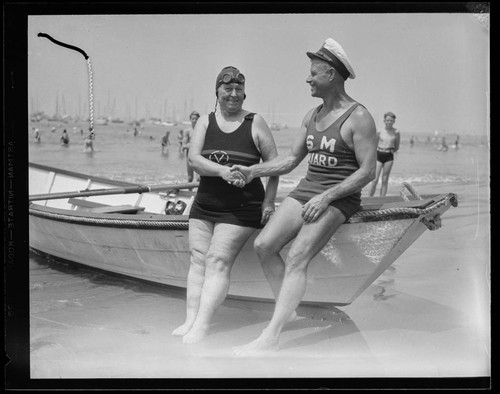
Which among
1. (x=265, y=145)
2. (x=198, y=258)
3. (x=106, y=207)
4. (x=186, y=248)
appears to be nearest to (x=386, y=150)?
(x=106, y=207)

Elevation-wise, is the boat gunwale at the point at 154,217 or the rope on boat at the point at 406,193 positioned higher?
the rope on boat at the point at 406,193

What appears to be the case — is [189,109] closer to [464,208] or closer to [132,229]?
[132,229]

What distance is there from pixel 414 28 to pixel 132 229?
2.72 m

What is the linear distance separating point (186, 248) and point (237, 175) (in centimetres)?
100

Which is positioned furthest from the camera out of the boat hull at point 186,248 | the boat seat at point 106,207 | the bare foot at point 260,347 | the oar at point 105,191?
the boat seat at point 106,207

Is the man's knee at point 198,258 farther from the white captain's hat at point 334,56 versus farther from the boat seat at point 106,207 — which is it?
Answer: the boat seat at point 106,207

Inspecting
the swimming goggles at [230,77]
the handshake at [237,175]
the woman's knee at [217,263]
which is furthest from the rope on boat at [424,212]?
the swimming goggles at [230,77]

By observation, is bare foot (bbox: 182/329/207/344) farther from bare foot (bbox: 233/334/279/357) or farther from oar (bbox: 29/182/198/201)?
oar (bbox: 29/182/198/201)

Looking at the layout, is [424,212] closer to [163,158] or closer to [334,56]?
[334,56]

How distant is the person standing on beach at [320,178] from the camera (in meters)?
4.90

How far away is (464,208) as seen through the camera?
731 cm

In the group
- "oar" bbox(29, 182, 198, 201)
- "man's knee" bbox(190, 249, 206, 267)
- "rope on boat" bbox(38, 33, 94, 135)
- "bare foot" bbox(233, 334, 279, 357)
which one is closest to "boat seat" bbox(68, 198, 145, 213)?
"oar" bbox(29, 182, 198, 201)

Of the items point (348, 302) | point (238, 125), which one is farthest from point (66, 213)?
point (348, 302)

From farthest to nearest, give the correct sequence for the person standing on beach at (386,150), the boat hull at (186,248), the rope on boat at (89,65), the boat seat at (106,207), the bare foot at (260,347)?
the person standing on beach at (386,150)
the boat seat at (106,207)
the rope on boat at (89,65)
the boat hull at (186,248)
the bare foot at (260,347)
